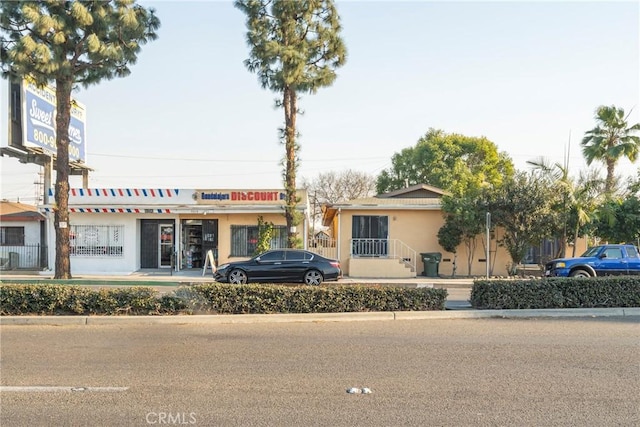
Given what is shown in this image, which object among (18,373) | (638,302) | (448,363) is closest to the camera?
(18,373)

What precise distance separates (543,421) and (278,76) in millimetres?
19029

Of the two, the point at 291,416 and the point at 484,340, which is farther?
the point at 484,340

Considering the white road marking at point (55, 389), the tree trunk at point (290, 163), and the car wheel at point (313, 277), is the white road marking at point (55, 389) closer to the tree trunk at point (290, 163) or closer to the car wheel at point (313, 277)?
the car wheel at point (313, 277)

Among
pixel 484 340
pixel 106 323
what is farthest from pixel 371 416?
pixel 106 323

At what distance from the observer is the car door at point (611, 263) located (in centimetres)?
1770

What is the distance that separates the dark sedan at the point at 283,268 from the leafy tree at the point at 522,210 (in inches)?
328

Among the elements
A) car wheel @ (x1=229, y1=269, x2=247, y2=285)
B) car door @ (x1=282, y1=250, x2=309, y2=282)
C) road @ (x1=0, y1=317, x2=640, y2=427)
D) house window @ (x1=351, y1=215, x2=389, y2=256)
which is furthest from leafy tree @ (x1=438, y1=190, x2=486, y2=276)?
road @ (x1=0, y1=317, x2=640, y2=427)

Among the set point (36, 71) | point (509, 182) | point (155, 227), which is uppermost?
point (36, 71)

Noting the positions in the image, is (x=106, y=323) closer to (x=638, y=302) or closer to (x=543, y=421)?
(x=543, y=421)

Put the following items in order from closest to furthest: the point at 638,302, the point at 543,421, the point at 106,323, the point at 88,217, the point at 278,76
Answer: the point at 543,421 < the point at 106,323 < the point at 638,302 < the point at 278,76 < the point at 88,217

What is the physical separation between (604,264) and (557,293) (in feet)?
26.3

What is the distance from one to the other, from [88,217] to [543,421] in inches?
925

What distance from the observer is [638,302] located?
1134 centimetres

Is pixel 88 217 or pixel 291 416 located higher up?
pixel 88 217
